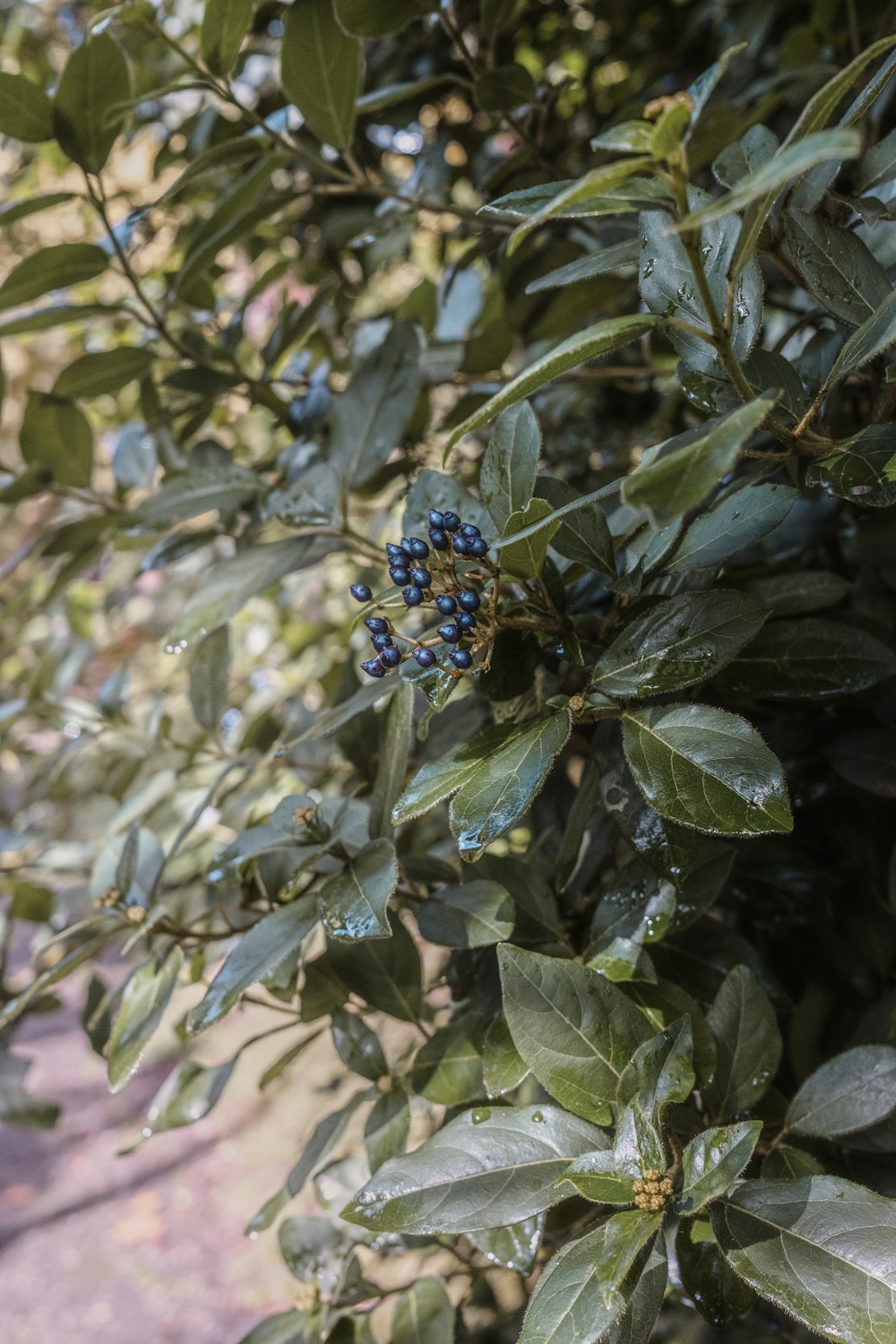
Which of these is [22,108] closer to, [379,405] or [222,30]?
[222,30]

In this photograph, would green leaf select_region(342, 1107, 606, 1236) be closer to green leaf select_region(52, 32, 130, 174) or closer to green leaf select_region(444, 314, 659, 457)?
green leaf select_region(444, 314, 659, 457)

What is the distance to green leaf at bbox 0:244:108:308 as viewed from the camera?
80 cm

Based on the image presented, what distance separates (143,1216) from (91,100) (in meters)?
2.43

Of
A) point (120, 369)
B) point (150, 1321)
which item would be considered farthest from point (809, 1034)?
point (150, 1321)

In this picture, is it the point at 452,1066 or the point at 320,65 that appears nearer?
the point at 452,1066

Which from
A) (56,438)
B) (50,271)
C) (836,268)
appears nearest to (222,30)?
(50,271)

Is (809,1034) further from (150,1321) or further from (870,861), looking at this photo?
(150,1321)

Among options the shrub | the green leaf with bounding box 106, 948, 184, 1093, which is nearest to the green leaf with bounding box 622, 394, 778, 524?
the shrub

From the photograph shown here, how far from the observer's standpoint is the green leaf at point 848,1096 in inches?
21.2

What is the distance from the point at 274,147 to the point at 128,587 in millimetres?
488

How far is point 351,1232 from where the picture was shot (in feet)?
2.41

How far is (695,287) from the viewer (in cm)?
50

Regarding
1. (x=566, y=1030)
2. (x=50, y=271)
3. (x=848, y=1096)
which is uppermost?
(x=50, y=271)

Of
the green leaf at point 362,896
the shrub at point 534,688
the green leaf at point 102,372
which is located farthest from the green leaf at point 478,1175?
the green leaf at point 102,372
